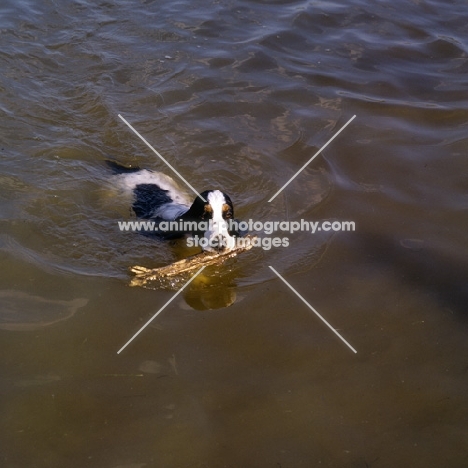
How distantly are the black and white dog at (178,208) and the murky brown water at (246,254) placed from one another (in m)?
0.19

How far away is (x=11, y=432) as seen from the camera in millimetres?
3652

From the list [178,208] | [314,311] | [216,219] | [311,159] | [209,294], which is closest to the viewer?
[314,311]

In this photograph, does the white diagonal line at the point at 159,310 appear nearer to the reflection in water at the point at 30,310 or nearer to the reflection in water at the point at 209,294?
the reflection in water at the point at 209,294

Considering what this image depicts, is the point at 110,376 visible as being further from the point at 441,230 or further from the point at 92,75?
the point at 92,75

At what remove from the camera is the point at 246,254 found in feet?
18.2

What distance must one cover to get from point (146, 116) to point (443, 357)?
16.6ft

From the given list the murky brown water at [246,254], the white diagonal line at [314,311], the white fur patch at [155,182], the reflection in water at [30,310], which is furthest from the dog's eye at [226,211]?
the reflection in water at [30,310]

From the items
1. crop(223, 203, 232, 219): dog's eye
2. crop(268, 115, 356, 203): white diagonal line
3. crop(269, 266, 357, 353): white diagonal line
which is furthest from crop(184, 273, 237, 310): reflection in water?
crop(268, 115, 356, 203): white diagonal line

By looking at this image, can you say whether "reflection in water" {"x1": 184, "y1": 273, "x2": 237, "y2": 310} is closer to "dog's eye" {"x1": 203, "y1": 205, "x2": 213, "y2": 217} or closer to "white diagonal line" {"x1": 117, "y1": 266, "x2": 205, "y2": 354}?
"white diagonal line" {"x1": 117, "y1": 266, "x2": 205, "y2": 354}

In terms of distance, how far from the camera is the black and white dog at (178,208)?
5168mm

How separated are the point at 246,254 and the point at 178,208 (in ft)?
3.26

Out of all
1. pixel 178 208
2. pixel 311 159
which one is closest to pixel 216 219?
pixel 178 208

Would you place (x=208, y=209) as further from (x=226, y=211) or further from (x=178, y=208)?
(x=178, y=208)

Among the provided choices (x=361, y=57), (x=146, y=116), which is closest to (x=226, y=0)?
(x=361, y=57)
